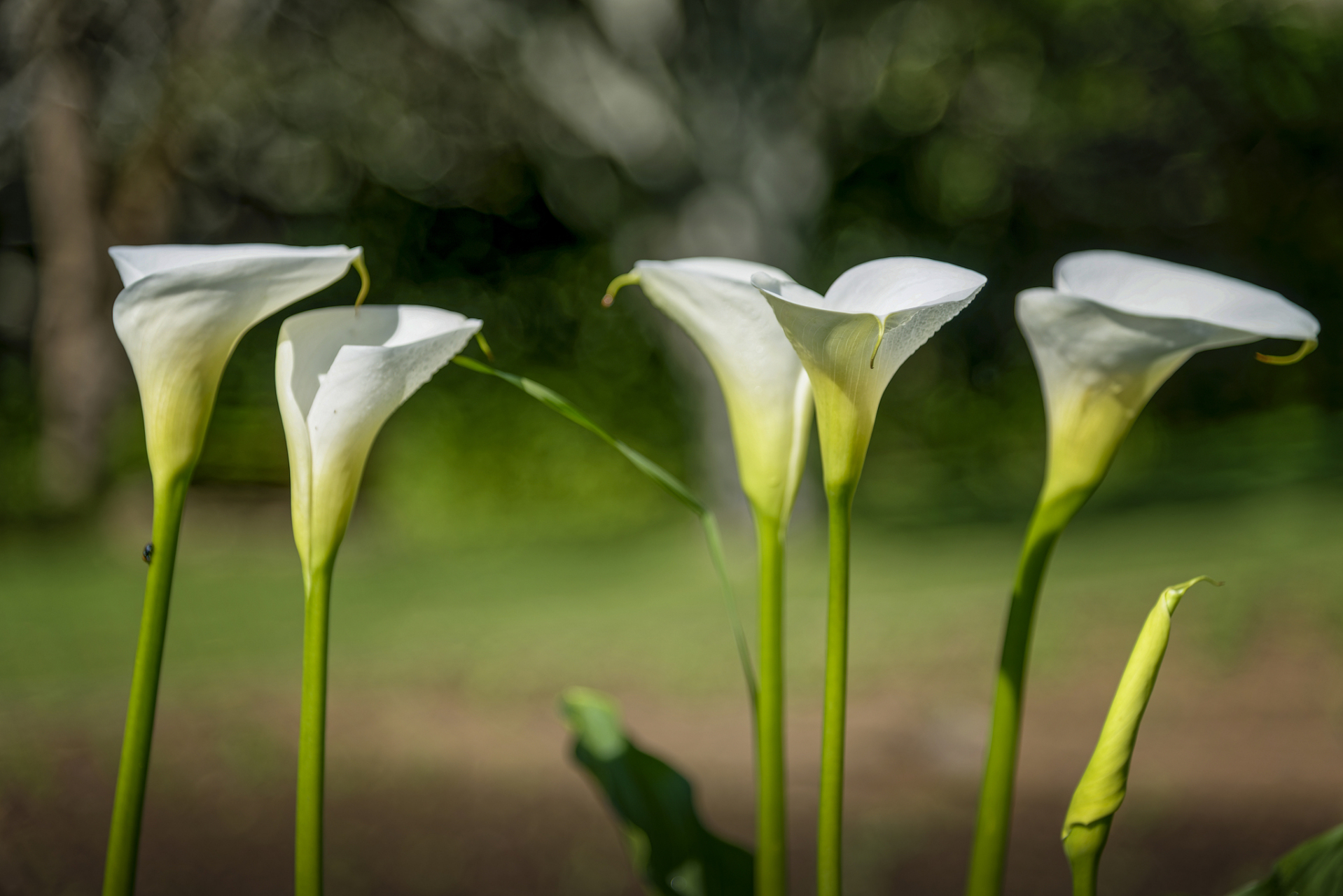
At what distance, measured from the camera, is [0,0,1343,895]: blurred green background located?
217 centimetres

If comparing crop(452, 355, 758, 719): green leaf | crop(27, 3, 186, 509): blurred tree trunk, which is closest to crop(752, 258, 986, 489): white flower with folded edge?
crop(452, 355, 758, 719): green leaf

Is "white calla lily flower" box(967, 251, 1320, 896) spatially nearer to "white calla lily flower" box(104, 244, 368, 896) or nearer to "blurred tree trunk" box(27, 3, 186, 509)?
"white calla lily flower" box(104, 244, 368, 896)

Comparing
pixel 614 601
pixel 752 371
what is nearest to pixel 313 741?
pixel 752 371

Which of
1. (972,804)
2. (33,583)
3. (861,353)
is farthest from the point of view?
(33,583)

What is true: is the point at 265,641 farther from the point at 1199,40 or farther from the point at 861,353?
Result: the point at 1199,40

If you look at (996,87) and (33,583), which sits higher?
(996,87)

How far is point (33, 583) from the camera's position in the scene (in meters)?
4.00

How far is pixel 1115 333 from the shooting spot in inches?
21.0

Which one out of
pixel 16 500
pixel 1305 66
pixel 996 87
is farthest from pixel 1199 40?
pixel 16 500

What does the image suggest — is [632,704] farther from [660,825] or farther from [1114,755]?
[1114,755]

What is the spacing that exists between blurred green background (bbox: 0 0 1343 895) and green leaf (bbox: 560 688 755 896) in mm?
1042

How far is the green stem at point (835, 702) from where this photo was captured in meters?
0.53

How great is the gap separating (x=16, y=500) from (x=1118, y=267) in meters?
5.36

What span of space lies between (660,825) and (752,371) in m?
0.38
